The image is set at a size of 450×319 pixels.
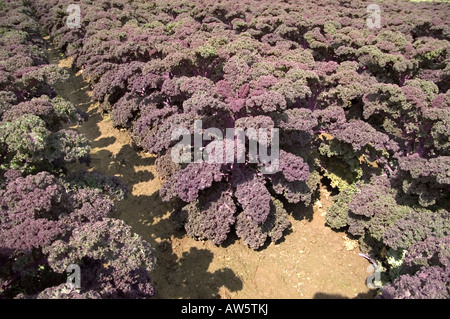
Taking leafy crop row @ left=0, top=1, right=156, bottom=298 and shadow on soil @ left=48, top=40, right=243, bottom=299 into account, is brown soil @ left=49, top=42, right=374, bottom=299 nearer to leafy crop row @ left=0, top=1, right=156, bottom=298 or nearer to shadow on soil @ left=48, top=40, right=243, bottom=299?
shadow on soil @ left=48, top=40, right=243, bottom=299

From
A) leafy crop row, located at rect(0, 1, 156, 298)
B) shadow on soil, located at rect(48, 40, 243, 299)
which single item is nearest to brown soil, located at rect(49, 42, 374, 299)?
shadow on soil, located at rect(48, 40, 243, 299)

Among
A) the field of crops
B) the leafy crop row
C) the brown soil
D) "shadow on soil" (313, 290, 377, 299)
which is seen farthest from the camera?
the brown soil

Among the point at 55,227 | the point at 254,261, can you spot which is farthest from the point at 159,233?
the point at 55,227

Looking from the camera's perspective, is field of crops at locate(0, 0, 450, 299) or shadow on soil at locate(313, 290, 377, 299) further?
shadow on soil at locate(313, 290, 377, 299)

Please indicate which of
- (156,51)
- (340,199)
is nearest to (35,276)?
(340,199)

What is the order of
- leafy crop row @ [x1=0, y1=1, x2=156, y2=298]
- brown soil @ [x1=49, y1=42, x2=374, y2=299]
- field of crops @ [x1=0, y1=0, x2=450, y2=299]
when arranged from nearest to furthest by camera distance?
1. leafy crop row @ [x1=0, y1=1, x2=156, y2=298]
2. field of crops @ [x1=0, y1=0, x2=450, y2=299]
3. brown soil @ [x1=49, y1=42, x2=374, y2=299]
